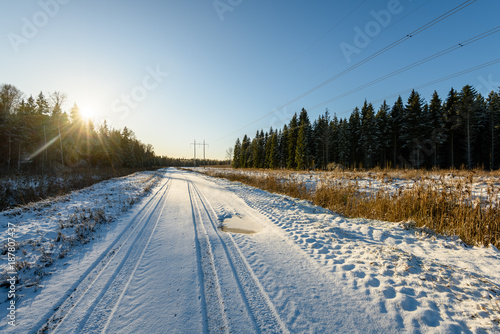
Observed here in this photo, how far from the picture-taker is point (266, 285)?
9.76 ft

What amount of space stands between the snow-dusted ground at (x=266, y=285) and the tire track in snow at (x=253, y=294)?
1 centimetres

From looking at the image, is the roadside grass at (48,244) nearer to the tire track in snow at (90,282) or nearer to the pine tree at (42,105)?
the tire track in snow at (90,282)

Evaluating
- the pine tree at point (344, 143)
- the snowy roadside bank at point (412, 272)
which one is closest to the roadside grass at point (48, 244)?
the snowy roadside bank at point (412, 272)

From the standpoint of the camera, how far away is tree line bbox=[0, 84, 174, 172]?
84.9ft

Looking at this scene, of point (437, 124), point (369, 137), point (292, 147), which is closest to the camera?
point (437, 124)

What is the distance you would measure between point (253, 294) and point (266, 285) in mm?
299

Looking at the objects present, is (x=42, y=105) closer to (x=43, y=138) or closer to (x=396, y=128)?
(x=43, y=138)

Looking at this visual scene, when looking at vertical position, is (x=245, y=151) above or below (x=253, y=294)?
above

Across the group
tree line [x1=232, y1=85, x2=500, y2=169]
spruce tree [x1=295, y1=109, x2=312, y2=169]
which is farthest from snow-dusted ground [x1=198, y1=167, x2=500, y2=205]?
spruce tree [x1=295, y1=109, x2=312, y2=169]

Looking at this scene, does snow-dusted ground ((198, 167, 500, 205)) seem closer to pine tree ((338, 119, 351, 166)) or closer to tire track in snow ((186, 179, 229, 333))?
tire track in snow ((186, 179, 229, 333))

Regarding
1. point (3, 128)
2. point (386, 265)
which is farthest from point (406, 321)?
point (3, 128)

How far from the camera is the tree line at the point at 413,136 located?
97.3 ft

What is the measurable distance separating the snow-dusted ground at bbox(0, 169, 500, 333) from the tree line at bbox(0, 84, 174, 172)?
2951 cm

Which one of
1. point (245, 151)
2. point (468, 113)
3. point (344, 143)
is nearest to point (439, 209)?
point (468, 113)
